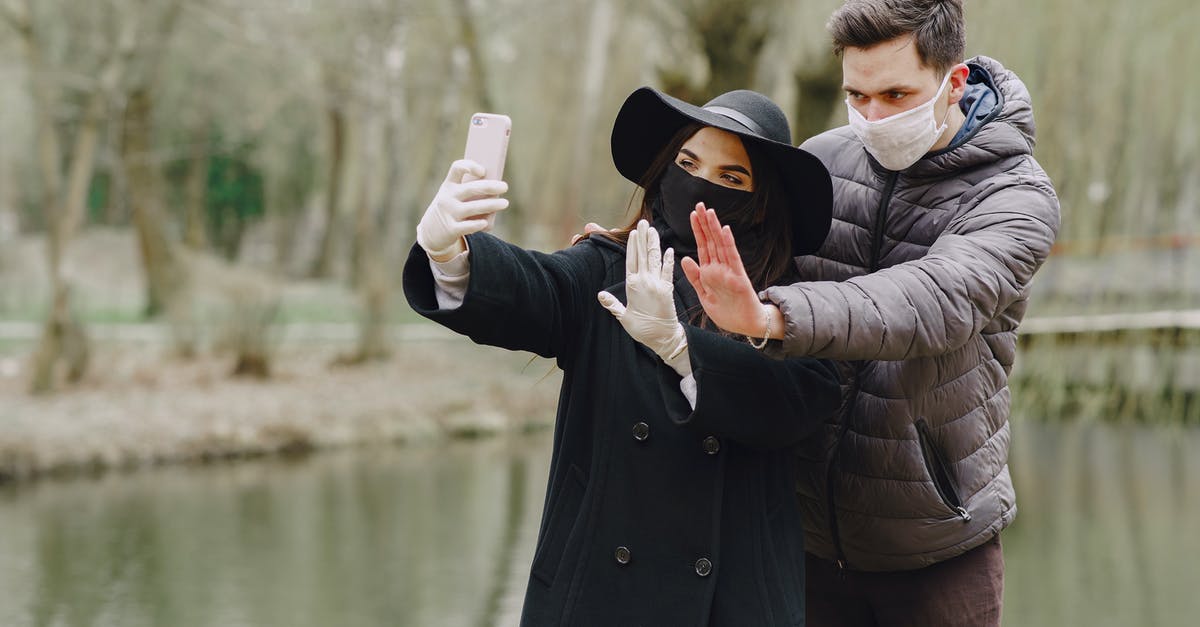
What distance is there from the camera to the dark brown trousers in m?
2.33

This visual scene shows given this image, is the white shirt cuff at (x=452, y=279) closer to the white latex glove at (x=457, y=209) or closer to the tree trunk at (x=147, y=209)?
the white latex glove at (x=457, y=209)

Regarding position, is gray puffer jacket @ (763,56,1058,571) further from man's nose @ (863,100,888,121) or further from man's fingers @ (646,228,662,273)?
man's fingers @ (646,228,662,273)

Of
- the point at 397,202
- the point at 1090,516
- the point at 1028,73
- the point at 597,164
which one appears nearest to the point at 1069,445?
the point at 1090,516

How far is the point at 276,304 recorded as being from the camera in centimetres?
1453

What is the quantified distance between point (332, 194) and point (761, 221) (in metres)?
21.5

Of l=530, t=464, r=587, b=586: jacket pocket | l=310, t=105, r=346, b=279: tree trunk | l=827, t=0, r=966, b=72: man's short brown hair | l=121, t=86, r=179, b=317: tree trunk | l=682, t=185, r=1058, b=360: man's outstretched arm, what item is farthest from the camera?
l=310, t=105, r=346, b=279: tree trunk

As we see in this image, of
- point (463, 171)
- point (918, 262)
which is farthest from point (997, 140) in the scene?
point (463, 171)

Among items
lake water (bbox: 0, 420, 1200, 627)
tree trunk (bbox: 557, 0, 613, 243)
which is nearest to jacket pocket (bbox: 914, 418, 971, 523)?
lake water (bbox: 0, 420, 1200, 627)

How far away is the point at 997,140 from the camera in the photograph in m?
2.19

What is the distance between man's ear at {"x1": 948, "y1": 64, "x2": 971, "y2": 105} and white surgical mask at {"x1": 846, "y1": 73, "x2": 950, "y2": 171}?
0.02 metres

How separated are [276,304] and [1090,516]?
8672 millimetres

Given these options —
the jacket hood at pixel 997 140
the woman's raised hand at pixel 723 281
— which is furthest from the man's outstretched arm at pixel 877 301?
the jacket hood at pixel 997 140

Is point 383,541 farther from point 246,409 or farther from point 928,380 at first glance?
point 928,380

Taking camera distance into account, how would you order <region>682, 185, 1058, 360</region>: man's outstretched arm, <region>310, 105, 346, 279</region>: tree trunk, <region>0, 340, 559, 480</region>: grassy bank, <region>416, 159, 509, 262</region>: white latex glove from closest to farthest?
<region>682, 185, 1058, 360</region>: man's outstretched arm
<region>416, 159, 509, 262</region>: white latex glove
<region>0, 340, 559, 480</region>: grassy bank
<region>310, 105, 346, 279</region>: tree trunk
